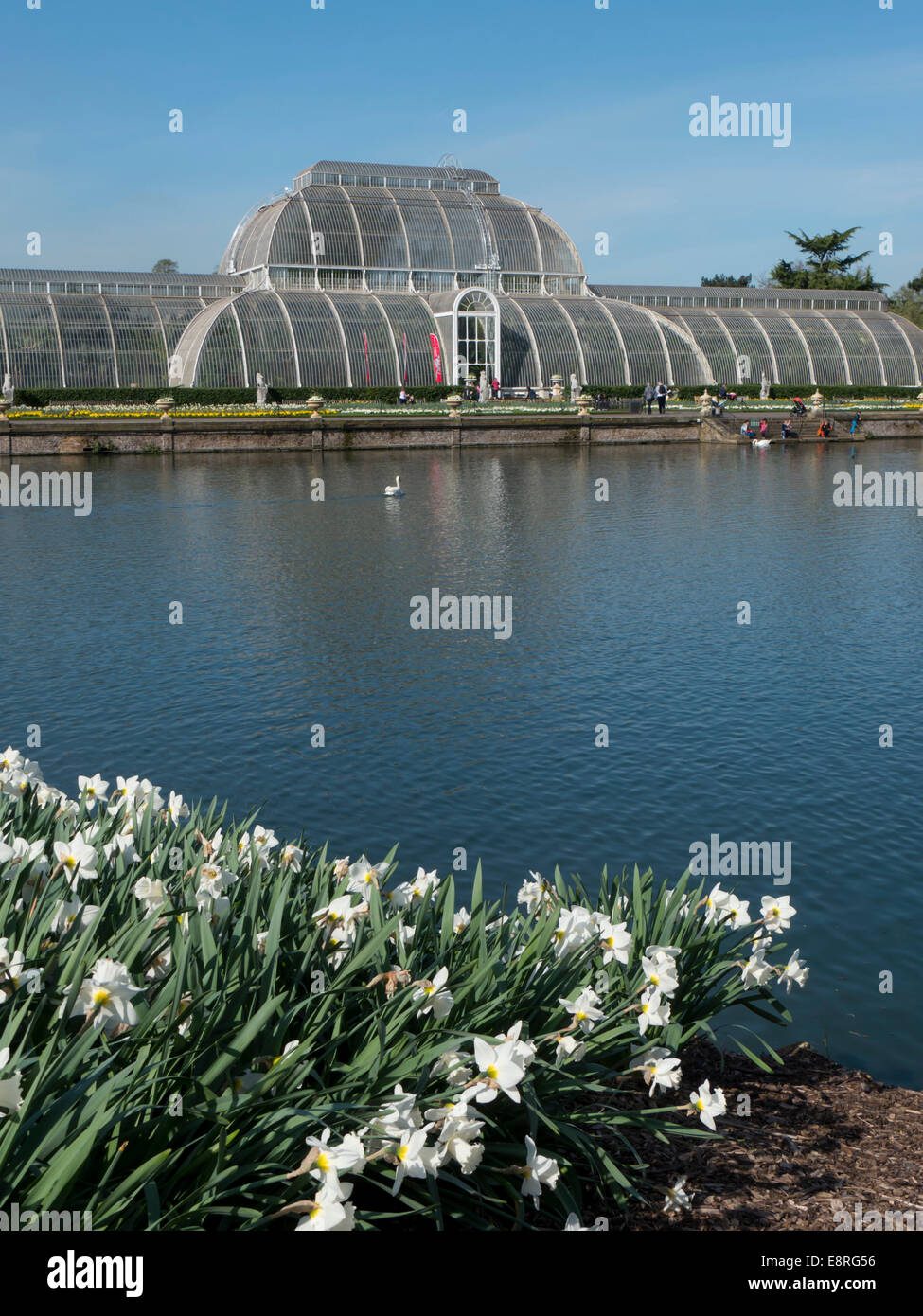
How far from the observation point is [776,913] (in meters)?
6.24

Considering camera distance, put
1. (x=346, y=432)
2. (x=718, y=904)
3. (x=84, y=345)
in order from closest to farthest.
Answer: (x=718, y=904)
(x=346, y=432)
(x=84, y=345)

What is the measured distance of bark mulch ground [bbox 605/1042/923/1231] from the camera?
505 cm

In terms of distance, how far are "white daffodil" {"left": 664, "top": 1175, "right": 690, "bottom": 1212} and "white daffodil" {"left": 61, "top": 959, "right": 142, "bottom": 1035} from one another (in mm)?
2301

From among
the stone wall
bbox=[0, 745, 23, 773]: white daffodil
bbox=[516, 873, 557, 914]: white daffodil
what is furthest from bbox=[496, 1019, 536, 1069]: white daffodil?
the stone wall

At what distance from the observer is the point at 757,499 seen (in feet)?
119

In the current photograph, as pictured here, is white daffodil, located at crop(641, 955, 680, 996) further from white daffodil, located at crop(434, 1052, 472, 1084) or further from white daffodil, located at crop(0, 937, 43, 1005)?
white daffodil, located at crop(0, 937, 43, 1005)

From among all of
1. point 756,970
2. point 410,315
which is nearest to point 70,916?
point 756,970

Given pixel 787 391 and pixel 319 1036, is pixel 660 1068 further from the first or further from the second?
pixel 787 391

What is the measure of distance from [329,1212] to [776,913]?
335 centimetres

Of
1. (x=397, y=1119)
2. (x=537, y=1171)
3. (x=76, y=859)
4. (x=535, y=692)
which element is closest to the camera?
(x=397, y=1119)

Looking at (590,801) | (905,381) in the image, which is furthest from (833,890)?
(905,381)

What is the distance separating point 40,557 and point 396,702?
1344 cm

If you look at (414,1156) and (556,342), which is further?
(556,342)
